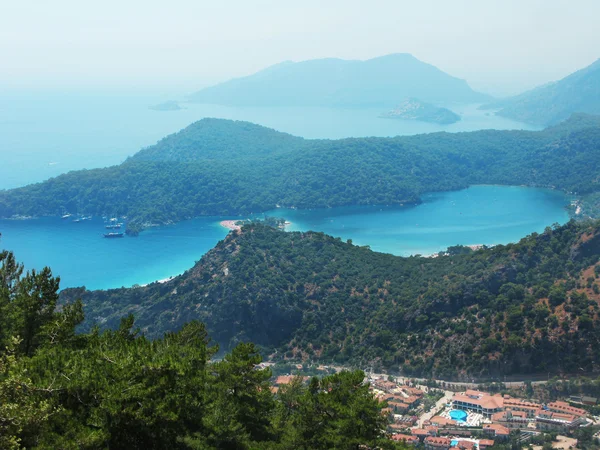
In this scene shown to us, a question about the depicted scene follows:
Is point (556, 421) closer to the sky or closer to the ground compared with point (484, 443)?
closer to the sky

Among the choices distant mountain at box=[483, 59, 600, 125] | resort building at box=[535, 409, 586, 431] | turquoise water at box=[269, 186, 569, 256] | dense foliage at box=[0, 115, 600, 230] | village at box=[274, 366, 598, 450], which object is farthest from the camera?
distant mountain at box=[483, 59, 600, 125]

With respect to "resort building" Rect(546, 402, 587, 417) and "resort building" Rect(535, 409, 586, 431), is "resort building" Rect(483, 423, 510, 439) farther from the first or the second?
"resort building" Rect(546, 402, 587, 417)

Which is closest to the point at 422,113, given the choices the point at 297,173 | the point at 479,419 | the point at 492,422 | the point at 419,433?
the point at 297,173

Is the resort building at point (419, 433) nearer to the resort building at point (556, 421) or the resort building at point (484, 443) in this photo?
the resort building at point (484, 443)

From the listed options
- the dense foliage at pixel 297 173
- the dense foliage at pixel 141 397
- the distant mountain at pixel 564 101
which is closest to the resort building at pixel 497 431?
the dense foliage at pixel 141 397

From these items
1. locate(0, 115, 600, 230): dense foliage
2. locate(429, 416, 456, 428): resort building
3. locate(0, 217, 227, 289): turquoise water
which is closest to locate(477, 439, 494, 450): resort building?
locate(429, 416, 456, 428): resort building

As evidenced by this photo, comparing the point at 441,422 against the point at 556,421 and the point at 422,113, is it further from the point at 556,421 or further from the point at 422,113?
the point at 422,113

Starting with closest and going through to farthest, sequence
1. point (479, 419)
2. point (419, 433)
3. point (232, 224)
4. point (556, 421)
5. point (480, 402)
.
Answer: point (419, 433)
point (556, 421)
point (479, 419)
point (480, 402)
point (232, 224)
